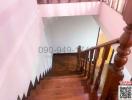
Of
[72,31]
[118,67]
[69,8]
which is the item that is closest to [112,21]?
[69,8]

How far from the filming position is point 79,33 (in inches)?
224

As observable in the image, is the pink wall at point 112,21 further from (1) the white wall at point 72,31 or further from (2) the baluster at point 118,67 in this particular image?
(1) the white wall at point 72,31

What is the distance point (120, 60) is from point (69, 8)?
283 cm

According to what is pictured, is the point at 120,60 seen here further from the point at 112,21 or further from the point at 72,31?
the point at 72,31

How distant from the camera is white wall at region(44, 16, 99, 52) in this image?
5301 mm

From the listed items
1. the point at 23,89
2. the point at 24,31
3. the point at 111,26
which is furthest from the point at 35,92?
the point at 111,26

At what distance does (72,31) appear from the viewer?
5.62 meters

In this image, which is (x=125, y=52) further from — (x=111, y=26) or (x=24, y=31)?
(x=111, y=26)

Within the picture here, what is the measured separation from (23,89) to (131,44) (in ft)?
5.70

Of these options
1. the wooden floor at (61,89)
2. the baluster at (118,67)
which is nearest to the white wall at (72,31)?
the wooden floor at (61,89)

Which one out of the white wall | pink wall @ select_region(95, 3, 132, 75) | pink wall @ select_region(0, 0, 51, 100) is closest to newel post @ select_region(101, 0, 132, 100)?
pink wall @ select_region(0, 0, 51, 100)

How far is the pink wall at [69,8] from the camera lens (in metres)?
3.62

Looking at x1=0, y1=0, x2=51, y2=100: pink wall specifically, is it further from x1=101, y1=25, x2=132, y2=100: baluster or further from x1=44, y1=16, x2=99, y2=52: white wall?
x1=44, y1=16, x2=99, y2=52: white wall

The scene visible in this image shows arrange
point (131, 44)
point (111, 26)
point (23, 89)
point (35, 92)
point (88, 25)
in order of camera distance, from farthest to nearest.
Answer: point (88, 25) < point (111, 26) < point (35, 92) < point (23, 89) < point (131, 44)
